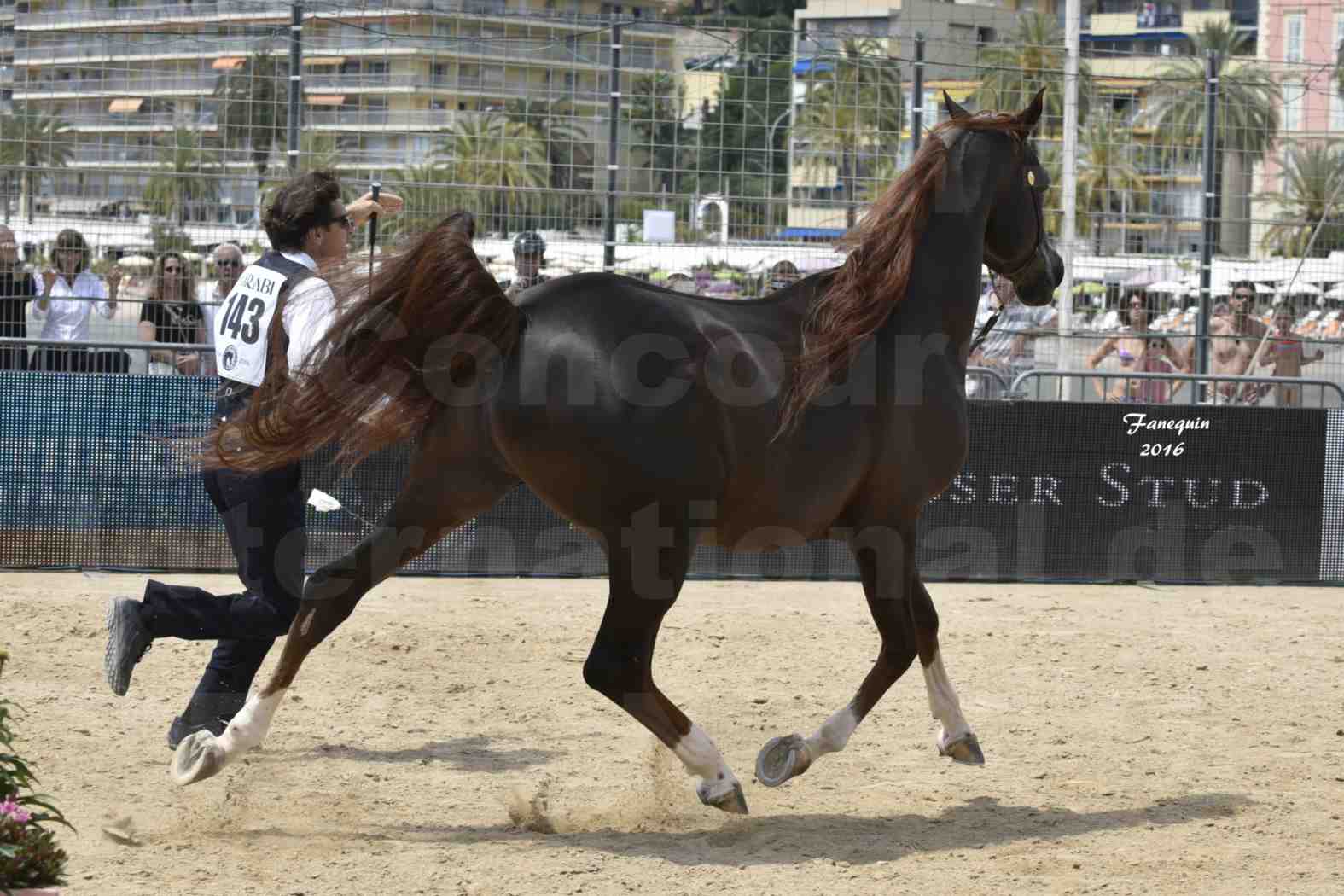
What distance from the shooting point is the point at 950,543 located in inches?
392

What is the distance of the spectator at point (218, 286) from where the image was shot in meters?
9.81

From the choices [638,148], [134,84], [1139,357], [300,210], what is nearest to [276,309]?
[300,210]

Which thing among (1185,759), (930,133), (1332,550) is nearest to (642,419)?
(930,133)

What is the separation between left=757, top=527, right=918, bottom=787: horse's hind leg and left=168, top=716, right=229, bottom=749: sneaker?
192 centimetres

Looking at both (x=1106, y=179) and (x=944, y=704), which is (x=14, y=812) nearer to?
(x=944, y=704)

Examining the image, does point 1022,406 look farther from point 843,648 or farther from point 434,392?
point 434,392

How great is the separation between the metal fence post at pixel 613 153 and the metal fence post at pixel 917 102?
173 centimetres

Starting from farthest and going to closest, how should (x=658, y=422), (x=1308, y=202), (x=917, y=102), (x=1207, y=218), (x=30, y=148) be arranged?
1. (x=1308, y=202)
2. (x=1207, y=218)
3. (x=917, y=102)
4. (x=30, y=148)
5. (x=658, y=422)

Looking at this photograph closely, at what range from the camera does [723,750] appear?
591 cm

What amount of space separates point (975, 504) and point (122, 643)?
19.2 ft

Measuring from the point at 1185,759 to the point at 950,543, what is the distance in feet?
13.6

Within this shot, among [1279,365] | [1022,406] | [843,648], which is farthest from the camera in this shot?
[1279,365]

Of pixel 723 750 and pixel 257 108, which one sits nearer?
pixel 723 750

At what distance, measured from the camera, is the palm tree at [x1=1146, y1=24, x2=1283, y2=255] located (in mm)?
11055
